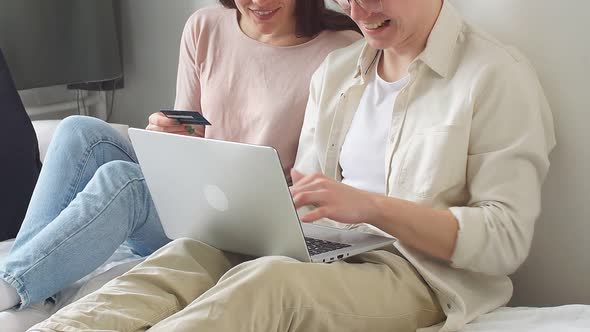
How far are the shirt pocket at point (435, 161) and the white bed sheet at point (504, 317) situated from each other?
217 mm

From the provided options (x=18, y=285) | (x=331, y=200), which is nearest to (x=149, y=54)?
(x=18, y=285)

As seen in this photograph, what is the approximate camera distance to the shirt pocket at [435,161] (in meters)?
1.45

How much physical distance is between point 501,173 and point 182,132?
2.54 ft

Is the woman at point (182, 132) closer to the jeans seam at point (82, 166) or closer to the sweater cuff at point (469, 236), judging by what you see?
the jeans seam at point (82, 166)

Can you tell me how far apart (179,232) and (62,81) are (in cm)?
128

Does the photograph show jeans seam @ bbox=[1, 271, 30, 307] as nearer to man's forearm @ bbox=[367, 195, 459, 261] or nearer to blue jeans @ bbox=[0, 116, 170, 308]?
blue jeans @ bbox=[0, 116, 170, 308]

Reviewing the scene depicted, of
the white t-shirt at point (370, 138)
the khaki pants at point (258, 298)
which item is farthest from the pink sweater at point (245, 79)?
the khaki pants at point (258, 298)

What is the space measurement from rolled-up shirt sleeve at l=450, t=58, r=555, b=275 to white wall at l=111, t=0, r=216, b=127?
1.31 meters

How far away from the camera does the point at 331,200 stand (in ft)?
4.42

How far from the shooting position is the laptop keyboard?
4.63 ft

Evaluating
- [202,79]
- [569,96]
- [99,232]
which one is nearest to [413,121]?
[569,96]

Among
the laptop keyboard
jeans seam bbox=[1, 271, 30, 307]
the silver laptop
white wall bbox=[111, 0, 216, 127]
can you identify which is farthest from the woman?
white wall bbox=[111, 0, 216, 127]

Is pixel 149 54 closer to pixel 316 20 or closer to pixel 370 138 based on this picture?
pixel 316 20

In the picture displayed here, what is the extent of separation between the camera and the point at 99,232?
168cm
